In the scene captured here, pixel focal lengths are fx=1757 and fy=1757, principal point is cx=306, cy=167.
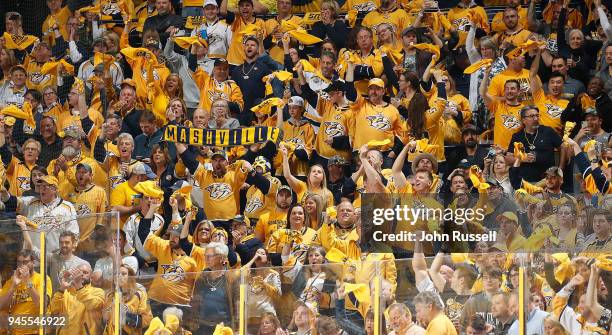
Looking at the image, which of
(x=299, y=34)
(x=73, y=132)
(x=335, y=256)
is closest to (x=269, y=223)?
(x=335, y=256)

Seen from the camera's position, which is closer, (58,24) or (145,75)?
(145,75)

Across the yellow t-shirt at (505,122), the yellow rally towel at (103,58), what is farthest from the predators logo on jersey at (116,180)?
the yellow t-shirt at (505,122)

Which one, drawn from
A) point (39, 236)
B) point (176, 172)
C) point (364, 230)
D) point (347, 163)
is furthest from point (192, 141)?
point (39, 236)

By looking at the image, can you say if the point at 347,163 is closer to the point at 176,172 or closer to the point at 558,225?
the point at 176,172

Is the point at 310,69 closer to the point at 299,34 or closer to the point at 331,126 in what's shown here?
the point at 299,34

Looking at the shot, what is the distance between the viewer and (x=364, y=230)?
1439 centimetres

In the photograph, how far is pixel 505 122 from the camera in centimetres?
1580

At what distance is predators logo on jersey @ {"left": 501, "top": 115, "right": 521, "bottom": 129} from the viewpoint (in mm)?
15719

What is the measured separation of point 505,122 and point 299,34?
232 centimetres

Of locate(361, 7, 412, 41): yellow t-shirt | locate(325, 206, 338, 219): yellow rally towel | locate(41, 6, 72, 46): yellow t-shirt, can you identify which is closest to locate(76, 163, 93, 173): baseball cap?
locate(41, 6, 72, 46): yellow t-shirt

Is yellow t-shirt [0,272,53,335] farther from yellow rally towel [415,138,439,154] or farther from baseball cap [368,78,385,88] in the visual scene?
baseball cap [368,78,385,88]

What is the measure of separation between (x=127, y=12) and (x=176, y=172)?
238 centimetres

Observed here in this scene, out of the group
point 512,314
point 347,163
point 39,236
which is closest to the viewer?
point 512,314

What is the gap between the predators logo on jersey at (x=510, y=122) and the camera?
619 inches
